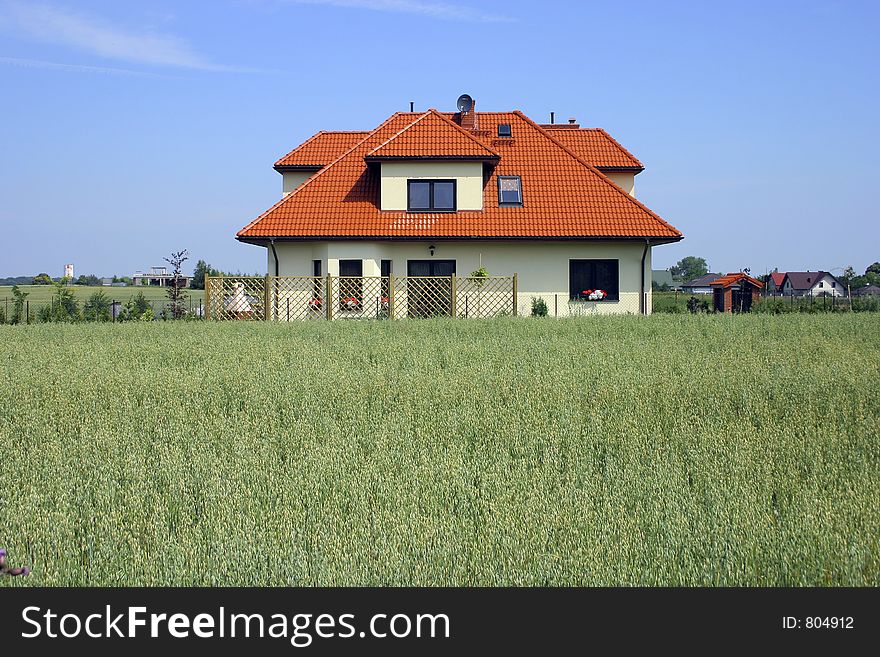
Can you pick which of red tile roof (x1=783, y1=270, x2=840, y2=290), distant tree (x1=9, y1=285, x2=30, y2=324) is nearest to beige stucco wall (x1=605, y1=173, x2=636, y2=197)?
distant tree (x1=9, y1=285, x2=30, y2=324)

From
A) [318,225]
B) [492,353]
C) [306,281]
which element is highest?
[318,225]

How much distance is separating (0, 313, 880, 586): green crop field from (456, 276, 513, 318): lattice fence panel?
13.5 metres

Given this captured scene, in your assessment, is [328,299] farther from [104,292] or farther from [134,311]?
[104,292]

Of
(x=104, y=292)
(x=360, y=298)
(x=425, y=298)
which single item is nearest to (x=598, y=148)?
(x=425, y=298)

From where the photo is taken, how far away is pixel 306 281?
2745 cm

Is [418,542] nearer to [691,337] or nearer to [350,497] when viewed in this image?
[350,497]

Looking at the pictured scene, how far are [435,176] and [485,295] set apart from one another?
14.8 feet

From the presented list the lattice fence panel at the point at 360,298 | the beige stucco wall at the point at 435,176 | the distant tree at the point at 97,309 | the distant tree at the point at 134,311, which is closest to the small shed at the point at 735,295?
the beige stucco wall at the point at 435,176

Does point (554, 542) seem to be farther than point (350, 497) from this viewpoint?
No

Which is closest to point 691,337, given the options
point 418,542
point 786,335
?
point 786,335

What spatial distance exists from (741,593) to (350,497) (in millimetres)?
2689

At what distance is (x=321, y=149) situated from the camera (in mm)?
34062

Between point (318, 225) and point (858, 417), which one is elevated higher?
point (318, 225)

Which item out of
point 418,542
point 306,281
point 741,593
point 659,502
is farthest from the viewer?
point 306,281
